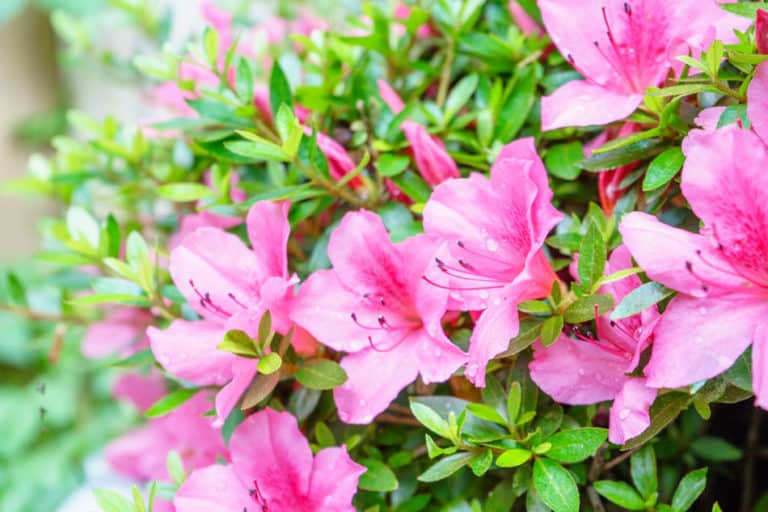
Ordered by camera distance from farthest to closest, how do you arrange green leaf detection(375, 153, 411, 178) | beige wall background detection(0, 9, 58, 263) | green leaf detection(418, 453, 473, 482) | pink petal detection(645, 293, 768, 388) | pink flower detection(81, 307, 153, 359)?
beige wall background detection(0, 9, 58, 263), pink flower detection(81, 307, 153, 359), green leaf detection(375, 153, 411, 178), green leaf detection(418, 453, 473, 482), pink petal detection(645, 293, 768, 388)

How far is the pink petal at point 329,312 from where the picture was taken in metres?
0.65

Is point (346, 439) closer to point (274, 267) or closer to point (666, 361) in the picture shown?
point (274, 267)

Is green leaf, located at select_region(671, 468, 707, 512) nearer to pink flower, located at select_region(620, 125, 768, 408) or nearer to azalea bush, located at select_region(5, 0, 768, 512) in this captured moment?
azalea bush, located at select_region(5, 0, 768, 512)

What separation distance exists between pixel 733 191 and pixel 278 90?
0.41 metres

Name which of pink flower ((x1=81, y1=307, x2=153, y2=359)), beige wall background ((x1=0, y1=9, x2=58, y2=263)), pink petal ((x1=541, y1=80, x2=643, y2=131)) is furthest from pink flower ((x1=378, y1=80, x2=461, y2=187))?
beige wall background ((x1=0, y1=9, x2=58, y2=263))

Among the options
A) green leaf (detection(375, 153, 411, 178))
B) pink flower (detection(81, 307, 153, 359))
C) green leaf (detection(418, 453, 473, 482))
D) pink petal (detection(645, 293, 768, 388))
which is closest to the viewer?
pink petal (detection(645, 293, 768, 388))

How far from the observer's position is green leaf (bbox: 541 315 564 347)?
58 centimetres

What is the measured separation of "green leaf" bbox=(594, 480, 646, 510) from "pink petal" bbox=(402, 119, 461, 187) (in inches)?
11.2

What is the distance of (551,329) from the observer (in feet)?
1.91

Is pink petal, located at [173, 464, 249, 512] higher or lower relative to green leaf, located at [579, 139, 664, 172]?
lower

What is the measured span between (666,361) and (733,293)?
63 millimetres

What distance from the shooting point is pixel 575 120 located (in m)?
0.60

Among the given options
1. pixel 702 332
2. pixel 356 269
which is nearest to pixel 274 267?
pixel 356 269

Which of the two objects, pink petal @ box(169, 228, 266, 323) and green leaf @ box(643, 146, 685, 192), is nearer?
green leaf @ box(643, 146, 685, 192)
